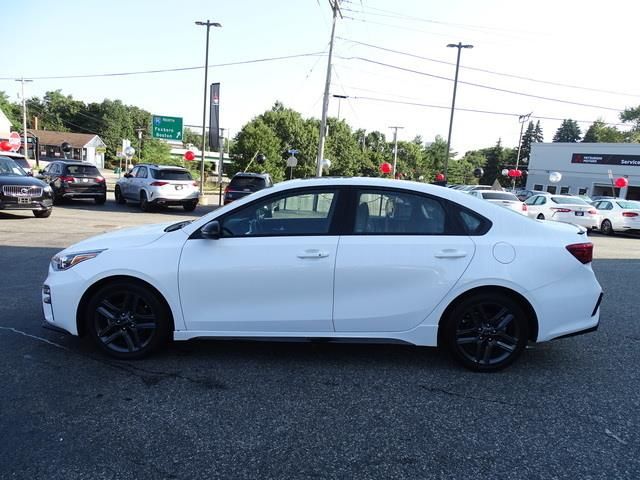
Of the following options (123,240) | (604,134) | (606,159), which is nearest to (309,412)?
(123,240)

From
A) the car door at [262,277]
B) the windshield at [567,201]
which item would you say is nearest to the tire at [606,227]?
the windshield at [567,201]

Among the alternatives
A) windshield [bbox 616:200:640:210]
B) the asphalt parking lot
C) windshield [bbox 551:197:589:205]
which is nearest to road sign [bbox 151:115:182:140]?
windshield [bbox 551:197:589:205]

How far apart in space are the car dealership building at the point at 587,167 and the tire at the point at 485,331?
5446 cm

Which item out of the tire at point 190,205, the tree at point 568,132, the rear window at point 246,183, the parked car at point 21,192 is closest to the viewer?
the parked car at point 21,192

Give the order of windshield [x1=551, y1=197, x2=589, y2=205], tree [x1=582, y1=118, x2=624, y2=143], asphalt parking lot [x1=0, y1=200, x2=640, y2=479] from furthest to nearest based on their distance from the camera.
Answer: tree [x1=582, y1=118, x2=624, y2=143]
windshield [x1=551, y1=197, x2=589, y2=205]
asphalt parking lot [x1=0, y1=200, x2=640, y2=479]

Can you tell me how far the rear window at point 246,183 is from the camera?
55.6 feet

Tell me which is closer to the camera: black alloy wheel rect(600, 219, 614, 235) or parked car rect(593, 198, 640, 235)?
parked car rect(593, 198, 640, 235)

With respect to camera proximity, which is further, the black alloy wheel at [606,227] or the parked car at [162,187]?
the black alloy wheel at [606,227]

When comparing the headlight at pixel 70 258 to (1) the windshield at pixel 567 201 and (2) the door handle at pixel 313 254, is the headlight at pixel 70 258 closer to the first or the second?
(2) the door handle at pixel 313 254

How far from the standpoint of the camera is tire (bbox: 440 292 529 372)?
3.93 metres

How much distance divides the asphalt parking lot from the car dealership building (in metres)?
54.7

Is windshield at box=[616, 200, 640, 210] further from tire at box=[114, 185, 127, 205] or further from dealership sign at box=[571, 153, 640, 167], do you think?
dealership sign at box=[571, 153, 640, 167]

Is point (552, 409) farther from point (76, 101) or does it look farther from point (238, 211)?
point (76, 101)

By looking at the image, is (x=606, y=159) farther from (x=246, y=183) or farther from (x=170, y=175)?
(x=170, y=175)
